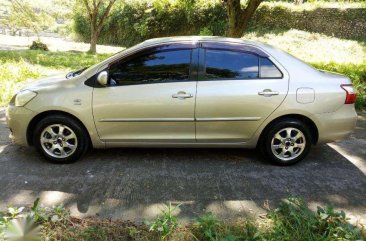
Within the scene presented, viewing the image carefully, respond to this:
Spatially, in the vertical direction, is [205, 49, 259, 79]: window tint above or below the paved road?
above

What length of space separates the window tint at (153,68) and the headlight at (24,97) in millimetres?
Answer: 1058

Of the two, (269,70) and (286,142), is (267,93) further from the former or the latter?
(286,142)

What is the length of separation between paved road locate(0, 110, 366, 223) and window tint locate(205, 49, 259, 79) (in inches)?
48.4

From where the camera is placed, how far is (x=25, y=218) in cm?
347

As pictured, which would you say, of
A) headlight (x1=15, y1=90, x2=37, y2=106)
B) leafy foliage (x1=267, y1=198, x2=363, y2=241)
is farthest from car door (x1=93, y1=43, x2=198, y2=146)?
leafy foliage (x1=267, y1=198, x2=363, y2=241)

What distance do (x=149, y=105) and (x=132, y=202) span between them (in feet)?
4.25

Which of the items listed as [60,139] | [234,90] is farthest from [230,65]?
[60,139]

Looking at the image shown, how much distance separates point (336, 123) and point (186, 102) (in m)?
2.03

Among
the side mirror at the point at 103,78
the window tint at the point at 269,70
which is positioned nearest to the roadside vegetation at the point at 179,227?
the side mirror at the point at 103,78

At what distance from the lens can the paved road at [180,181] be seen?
4008 millimetres

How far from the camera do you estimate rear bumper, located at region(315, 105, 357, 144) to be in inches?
193

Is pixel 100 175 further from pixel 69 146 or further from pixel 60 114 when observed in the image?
pixel 60 114

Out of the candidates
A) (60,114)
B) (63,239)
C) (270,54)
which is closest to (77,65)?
(60,114)

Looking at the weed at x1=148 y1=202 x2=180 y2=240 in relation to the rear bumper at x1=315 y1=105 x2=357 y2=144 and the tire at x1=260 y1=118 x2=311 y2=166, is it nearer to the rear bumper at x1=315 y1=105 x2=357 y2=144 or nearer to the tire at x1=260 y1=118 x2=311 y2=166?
the tire at x1=260 y1=118 x2=311 y2=166
